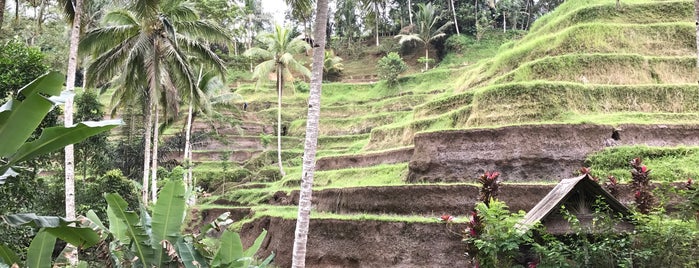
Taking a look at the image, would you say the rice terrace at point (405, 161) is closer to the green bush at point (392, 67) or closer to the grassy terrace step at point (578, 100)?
the grassy terrace step at point (578, 100)

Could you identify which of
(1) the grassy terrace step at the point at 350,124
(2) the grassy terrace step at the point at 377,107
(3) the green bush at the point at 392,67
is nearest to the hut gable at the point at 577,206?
(1) the grassy terrace step at the point at 350,124

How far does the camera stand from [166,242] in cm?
552

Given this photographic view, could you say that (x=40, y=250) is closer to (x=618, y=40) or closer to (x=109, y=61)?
(x=109, y=61)

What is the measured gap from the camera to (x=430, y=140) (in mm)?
17203

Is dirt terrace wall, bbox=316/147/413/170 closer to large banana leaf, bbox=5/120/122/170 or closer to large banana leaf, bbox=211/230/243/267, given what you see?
large banana leaf, bbox=211/230/243/267

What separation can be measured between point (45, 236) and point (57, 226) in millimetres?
906

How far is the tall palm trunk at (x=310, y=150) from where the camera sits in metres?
9.41

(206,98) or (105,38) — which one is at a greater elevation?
(105,38)

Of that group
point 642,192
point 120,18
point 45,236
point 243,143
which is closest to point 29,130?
point 45,236

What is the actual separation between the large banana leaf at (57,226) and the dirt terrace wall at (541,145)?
1290 centimetres

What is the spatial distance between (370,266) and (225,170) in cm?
1666

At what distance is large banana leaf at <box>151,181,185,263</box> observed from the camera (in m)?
5.48

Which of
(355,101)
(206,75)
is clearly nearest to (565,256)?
(206,75)

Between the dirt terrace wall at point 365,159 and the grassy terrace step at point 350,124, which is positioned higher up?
the grassy terrace step at point 350,124
